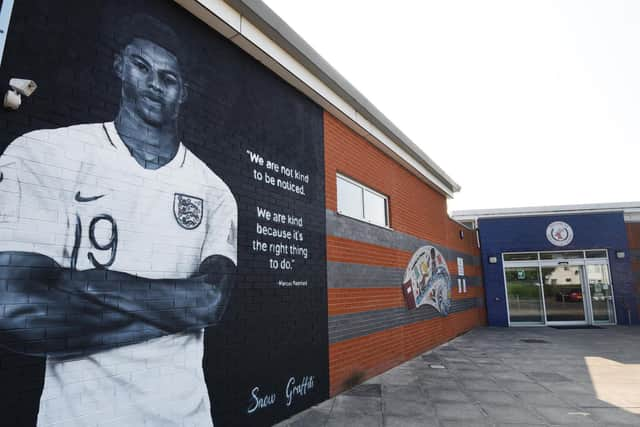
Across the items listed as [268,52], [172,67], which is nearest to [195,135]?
[172,67]

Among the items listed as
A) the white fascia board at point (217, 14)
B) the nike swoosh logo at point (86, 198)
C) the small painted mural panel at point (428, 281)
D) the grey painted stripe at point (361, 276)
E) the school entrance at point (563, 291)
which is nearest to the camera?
the nike swoosh logo at point (86, 198)

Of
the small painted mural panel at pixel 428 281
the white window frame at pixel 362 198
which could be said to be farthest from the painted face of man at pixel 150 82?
the small painted mural panel at pixel 428 281

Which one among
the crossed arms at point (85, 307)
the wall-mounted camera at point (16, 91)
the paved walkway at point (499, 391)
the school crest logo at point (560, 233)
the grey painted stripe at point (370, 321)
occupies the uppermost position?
the school crest logo at point (560, 233)

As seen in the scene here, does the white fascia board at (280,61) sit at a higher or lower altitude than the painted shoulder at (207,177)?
higher

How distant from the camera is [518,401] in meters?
6.32

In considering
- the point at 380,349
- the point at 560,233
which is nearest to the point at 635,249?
the point at 560,233

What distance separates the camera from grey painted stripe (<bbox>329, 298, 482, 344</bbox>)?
6.87 meters

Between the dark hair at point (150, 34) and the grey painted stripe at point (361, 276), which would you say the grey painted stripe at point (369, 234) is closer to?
the grey painted stripe at point (361, 276)

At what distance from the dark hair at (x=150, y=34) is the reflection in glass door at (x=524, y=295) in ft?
58.9

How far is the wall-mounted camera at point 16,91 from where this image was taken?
9.34 feet

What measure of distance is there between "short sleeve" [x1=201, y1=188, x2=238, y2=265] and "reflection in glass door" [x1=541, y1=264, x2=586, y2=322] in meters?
17.2

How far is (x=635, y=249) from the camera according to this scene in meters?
17.6

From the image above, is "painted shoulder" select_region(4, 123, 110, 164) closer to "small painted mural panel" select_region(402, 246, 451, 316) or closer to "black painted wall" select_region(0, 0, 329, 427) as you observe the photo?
"black painted wall" select_region(0, 0, 329, 427)

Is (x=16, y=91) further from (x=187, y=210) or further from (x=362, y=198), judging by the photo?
(x=362, y=198)
